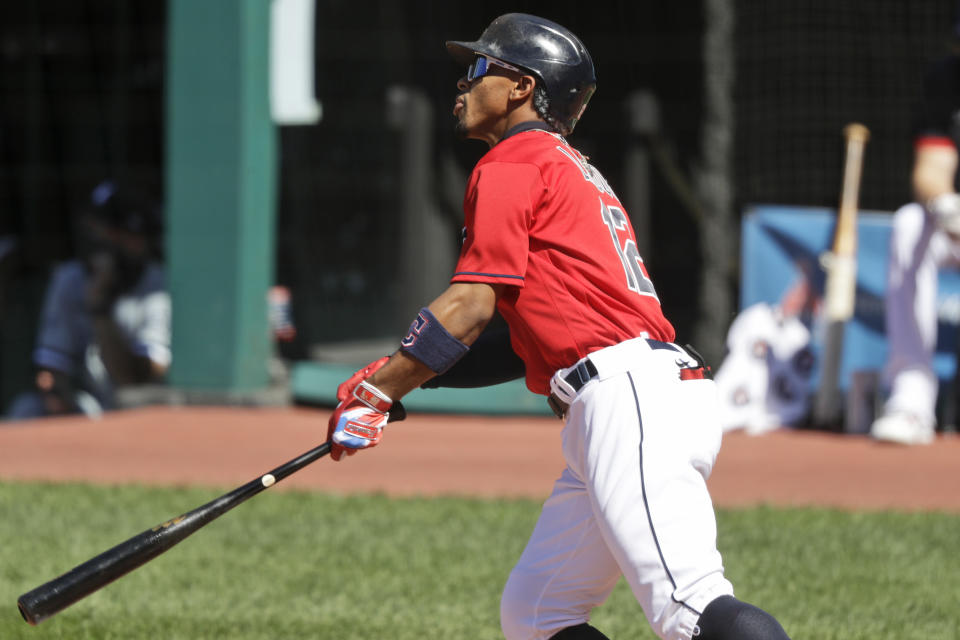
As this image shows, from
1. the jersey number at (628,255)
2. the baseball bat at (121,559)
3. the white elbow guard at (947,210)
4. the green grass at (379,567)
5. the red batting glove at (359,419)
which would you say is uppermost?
the jersey number at (628,255)

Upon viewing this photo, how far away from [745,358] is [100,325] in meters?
4.73

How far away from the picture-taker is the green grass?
14.6ft

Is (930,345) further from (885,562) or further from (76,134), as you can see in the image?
(76,134)

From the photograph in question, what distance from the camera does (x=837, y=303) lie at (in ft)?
28.4

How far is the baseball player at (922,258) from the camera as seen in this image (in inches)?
311

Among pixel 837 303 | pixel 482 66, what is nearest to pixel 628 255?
pixel 482 66

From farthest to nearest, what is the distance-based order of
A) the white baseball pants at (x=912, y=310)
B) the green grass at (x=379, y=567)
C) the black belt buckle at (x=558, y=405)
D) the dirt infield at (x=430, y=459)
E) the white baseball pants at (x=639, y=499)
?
the white baseball pants at (x=912, y=310), the dirt infield at (x=430, y=459), the green grass at (x=379, y=567), the black belt buckle at (x=558, y=405), the white baseball pants at (x=639, y=499)

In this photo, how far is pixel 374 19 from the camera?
34.9 ft

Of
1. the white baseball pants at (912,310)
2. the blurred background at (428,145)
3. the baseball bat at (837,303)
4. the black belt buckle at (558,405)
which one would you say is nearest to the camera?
the black belt buckle at (558,405)

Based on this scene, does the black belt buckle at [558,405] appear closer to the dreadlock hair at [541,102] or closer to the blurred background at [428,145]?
the dreadlock hair at [541,102]

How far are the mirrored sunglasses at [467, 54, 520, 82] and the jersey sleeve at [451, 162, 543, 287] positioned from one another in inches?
14.7

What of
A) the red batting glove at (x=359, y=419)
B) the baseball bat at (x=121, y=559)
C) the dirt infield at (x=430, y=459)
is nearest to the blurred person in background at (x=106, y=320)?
the dirt infield at (x=430, y=459)

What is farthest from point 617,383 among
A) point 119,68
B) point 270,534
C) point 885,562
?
point 119,68

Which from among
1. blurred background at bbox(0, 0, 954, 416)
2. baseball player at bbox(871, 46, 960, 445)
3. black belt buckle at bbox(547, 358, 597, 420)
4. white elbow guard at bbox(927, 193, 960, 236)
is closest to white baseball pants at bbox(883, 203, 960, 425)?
baseball player at bbox(871, 46, 960, 445)
